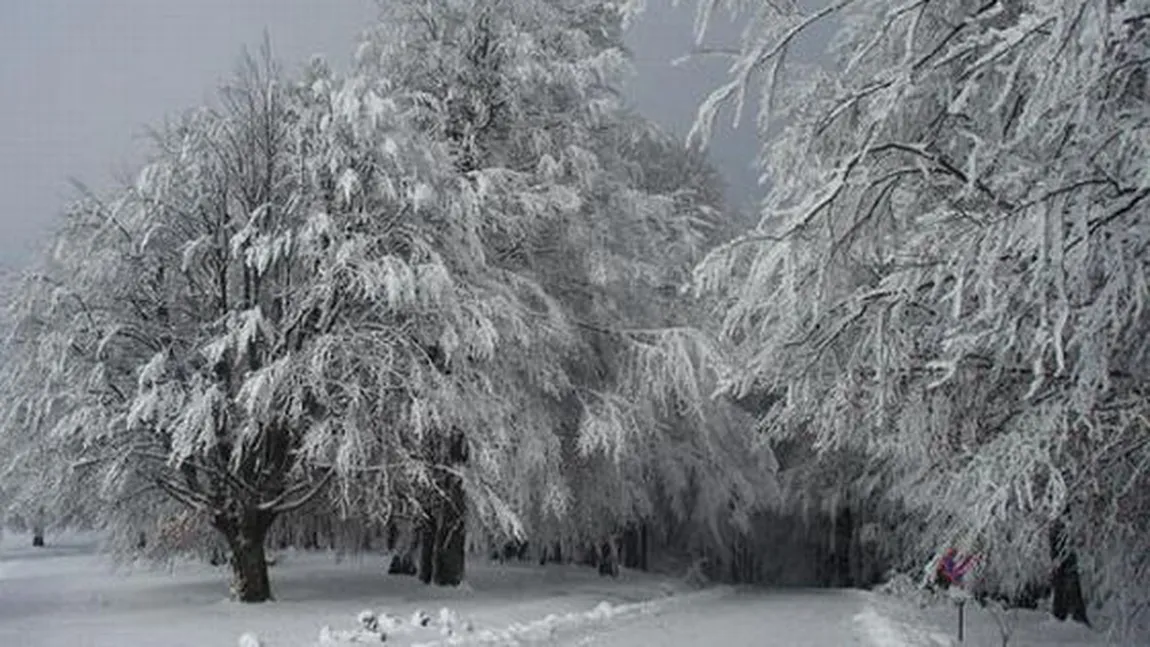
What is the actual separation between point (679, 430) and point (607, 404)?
5.82 m

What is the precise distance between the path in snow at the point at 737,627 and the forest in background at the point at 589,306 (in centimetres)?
182

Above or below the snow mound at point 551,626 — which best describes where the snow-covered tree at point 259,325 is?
above

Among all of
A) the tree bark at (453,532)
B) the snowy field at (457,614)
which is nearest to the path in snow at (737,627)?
the snowy field at (457,614)

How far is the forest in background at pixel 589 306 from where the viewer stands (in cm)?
603

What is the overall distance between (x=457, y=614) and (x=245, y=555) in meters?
3.41

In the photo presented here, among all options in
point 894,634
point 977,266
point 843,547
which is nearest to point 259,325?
point 894,634

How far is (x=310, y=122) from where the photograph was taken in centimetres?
1702

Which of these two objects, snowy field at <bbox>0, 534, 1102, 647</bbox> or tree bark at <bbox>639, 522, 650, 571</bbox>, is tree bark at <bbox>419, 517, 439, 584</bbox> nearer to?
snowy field at <bbox>0, 534, 1102, 647</bbox>

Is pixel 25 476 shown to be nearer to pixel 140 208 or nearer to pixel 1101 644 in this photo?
pixel 140 208

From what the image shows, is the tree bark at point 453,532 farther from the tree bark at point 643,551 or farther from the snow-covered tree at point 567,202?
the tree bark at point 643,551

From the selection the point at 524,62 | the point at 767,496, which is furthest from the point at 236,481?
the point at 767,496

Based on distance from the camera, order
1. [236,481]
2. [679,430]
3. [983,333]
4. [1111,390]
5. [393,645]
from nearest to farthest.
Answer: [983,333]
[1111,390]
[393,645]
[236,481]
[679,430]

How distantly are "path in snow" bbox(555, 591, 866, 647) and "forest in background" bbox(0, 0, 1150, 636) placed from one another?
5.97 ft

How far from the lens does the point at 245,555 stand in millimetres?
16750
